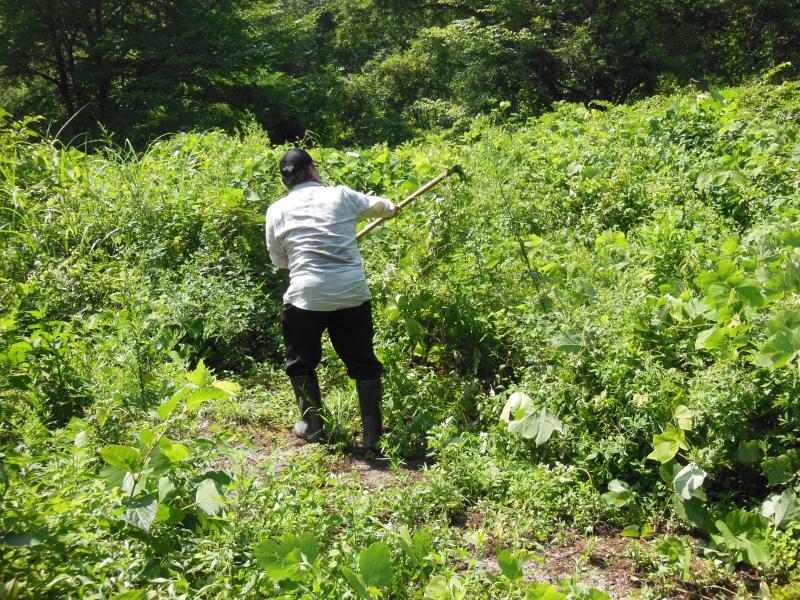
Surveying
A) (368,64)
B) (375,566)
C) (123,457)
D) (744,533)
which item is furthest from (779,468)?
(368,64)

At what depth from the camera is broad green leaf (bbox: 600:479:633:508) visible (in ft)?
10.9

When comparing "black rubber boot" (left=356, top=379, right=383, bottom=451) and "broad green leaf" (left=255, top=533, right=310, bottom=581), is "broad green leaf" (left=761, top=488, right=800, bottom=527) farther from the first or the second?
"black rubber boot" (left=356, top=379, right=383, bottom=451)

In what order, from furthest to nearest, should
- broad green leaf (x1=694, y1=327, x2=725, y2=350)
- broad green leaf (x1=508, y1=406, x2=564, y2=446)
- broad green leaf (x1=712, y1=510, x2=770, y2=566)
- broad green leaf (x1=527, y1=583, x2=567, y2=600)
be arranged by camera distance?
broad green leaf (x1=508, y1=406, x2=564, y2=446) < broad green leaf (x1=694, y1=327, x2=725, y2=350) < broad green leaf (x1=712, y1=510, x2=770, y2=566) < broad green leaf (x1=527, y1=583, x2=567, y2=600)

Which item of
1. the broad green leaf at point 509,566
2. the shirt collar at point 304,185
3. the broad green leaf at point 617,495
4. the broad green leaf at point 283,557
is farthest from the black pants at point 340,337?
the broad green leaf at point 509,566

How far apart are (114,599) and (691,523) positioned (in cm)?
227

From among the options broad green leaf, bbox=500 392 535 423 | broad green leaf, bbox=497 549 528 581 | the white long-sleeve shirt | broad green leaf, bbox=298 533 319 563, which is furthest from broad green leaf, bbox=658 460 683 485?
the white long-sleeve shirt

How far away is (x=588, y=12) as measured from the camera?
14.4 m

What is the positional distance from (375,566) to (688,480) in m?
1.43

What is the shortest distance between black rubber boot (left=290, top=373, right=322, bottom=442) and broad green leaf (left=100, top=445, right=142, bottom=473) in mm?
1704

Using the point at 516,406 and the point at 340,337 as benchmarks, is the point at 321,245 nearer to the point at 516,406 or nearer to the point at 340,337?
the point at 340,337

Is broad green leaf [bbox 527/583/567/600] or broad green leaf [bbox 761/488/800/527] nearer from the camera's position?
broad green leaf [bbox 527/583/567/600]

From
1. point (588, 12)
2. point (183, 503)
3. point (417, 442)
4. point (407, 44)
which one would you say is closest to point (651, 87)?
point (588, 12)

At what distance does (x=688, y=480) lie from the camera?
3.12m

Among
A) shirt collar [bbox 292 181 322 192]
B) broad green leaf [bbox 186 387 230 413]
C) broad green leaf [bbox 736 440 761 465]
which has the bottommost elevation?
broad green leaf [bbox 736 440 761 465]
